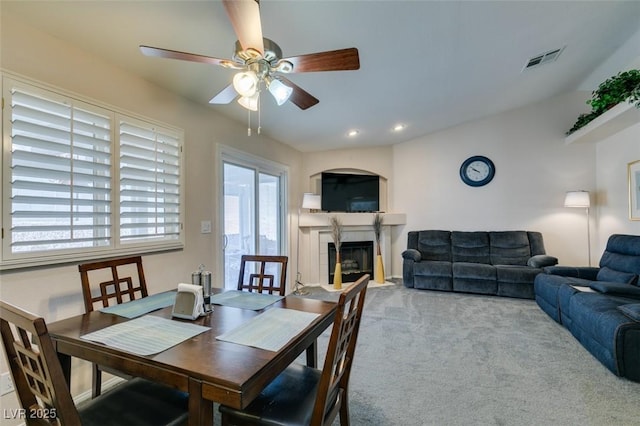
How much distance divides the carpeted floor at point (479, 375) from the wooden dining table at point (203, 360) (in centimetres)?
103

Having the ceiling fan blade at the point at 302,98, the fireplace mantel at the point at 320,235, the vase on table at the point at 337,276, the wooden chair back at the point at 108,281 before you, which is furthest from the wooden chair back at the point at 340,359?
the fireplace mantel at the point at 320,235

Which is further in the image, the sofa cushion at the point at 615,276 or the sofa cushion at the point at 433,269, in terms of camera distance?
the sofa cushion at the point at 433,269

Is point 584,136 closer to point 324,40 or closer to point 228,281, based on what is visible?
point 324,40

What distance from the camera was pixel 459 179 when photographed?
5098 mm

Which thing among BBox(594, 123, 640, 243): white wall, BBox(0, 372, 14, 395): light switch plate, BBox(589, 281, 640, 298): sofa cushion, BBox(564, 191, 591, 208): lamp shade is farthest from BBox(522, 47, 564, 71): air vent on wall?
BBox(0, 372, 14, 395): light switch plate

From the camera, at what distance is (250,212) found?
3893mm

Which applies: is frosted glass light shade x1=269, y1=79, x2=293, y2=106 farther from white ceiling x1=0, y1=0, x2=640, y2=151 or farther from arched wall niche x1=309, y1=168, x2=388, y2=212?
arched wall niche x1=309, y1=168, x2=388, y2=212

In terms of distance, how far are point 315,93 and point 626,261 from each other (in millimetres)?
3826

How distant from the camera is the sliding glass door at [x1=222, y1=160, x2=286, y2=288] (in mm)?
3453

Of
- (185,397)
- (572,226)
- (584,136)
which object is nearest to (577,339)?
(572,226)

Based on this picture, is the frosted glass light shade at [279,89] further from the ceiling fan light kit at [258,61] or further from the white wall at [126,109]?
the white wall at [126,109]

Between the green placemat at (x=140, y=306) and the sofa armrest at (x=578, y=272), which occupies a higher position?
the green placemat at (x=140, y=306)

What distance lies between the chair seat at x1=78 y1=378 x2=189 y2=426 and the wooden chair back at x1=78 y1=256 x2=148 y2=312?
65 cm

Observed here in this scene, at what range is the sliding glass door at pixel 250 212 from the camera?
3.45 metres
